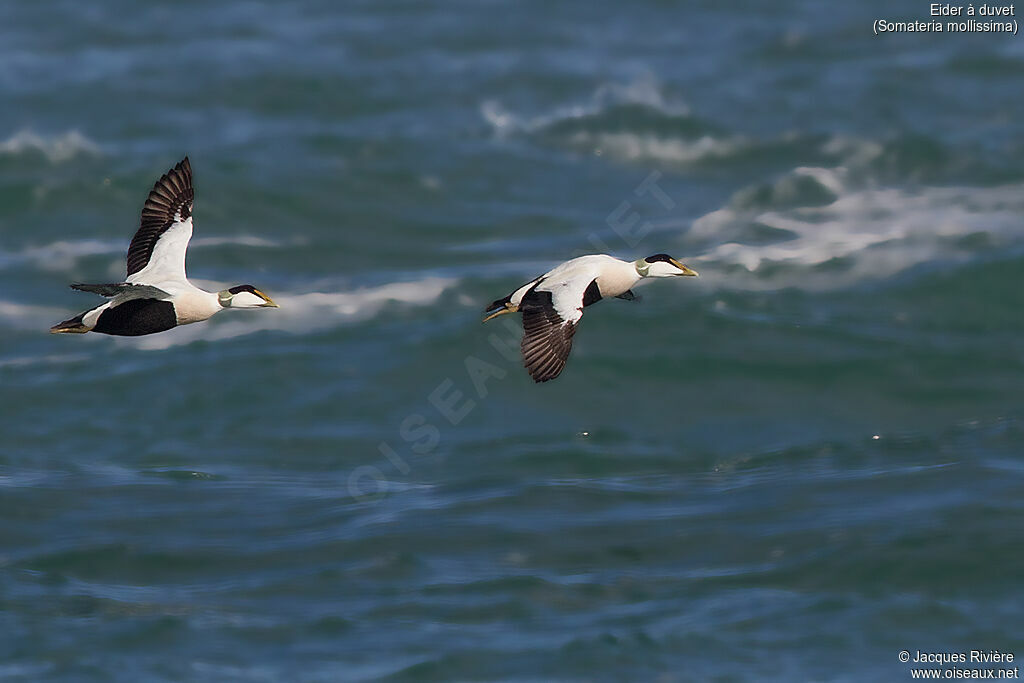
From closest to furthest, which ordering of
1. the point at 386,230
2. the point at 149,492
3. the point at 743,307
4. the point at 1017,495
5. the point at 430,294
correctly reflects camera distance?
the point at 1017,495 → the point at 149,492 → the point at 743,307 → the point at 430,294 → the point at 386,230

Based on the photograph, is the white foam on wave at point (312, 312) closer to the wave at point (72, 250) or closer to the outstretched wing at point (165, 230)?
the wave at point (72, 250)

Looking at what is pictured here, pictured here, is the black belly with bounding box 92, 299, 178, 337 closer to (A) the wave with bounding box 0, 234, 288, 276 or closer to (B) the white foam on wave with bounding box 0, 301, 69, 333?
(B) the white foam on wave with bounding box 0, 301, 69, 333

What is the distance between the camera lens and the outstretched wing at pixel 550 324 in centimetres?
1734

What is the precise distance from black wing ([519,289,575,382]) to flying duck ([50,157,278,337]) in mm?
2855

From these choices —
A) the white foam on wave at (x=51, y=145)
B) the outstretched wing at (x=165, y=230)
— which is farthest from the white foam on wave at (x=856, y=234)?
the outstretched wing at (x=165, y=230)

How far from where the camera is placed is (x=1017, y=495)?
3891 centimetres

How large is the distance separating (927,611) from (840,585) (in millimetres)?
2055

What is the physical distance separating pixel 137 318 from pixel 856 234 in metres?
53.0

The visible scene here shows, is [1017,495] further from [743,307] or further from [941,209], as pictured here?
[941,209]

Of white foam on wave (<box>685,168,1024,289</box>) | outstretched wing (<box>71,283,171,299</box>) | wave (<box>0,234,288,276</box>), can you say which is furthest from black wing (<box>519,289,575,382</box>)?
wave (<box>0,234,288,276</box>)

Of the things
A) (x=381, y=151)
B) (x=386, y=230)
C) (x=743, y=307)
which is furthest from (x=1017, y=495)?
(x=381, y=151)

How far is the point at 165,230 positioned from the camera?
1962 centimetres

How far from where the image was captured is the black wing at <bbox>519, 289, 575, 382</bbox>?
1730cm

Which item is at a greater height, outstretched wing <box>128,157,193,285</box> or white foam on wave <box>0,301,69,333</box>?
white foam on wave <box>0,301,69,333</box>
